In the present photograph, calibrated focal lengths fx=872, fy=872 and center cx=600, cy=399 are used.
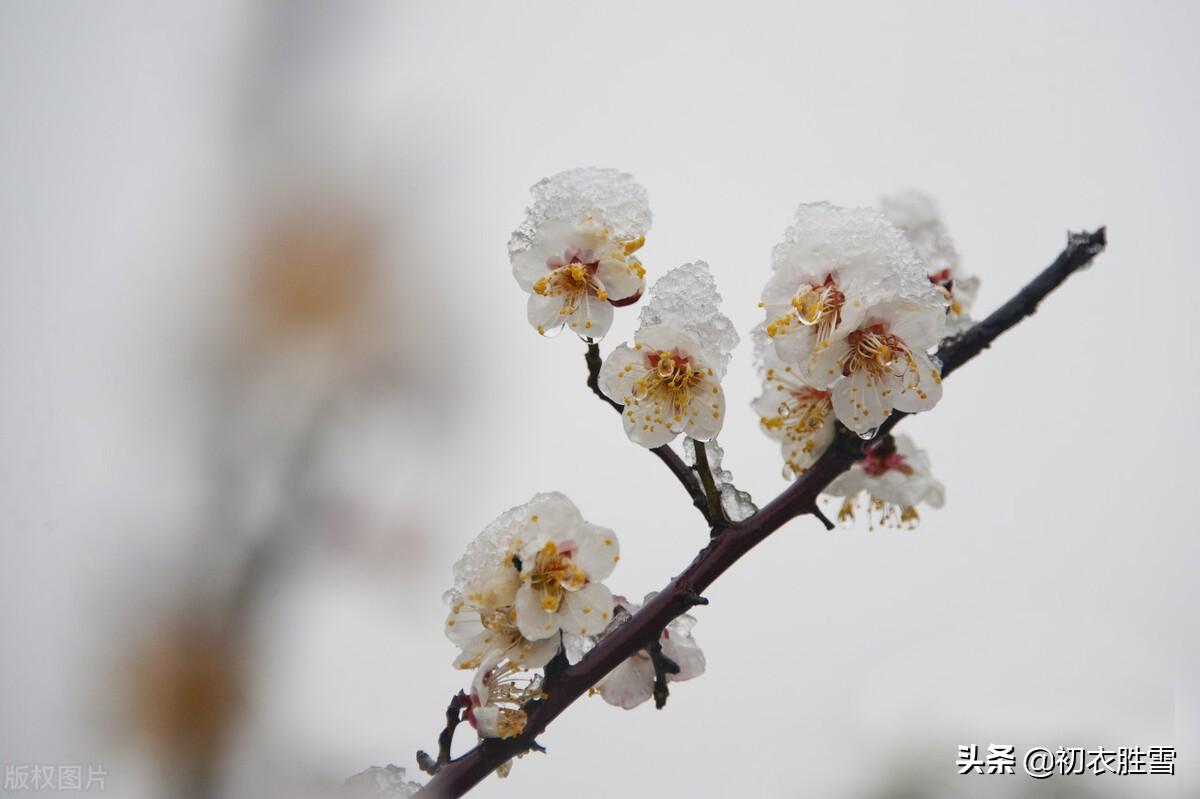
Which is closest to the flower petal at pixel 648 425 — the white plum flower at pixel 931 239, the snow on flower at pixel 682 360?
the snow on flower at pixel 682 360

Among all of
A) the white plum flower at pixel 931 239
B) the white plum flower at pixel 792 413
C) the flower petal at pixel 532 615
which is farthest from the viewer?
the white plum flower at pixel 931 239

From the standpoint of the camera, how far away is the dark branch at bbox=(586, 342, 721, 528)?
0.41 metres

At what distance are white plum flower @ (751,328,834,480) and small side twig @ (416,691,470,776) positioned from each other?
0.74ft

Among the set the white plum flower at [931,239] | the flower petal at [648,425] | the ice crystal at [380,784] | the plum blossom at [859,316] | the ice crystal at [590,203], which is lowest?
the ice crystal at [380,784]

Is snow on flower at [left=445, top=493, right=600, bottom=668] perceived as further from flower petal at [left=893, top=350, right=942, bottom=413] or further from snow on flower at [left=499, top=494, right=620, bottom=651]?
flower petal at [left=893, top=350, right=942, bottom=413]

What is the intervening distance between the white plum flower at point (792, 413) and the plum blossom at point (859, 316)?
79mm

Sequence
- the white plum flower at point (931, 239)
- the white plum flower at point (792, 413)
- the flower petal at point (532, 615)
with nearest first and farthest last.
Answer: the flower petal at point (532, 615) → the white plum flower at point (792, 413) → the white plum flower at point (931, 239)

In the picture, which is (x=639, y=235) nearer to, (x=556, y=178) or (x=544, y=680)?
(x=556, y=178)

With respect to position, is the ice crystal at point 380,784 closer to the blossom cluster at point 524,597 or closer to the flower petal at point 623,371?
the blossom cluster at point 524,597

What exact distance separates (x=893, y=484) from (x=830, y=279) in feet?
0.72

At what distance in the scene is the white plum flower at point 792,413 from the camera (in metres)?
0.50

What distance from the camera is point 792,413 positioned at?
52 cm

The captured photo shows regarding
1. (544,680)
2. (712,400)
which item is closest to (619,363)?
(712,400)

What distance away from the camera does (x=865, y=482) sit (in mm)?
575
